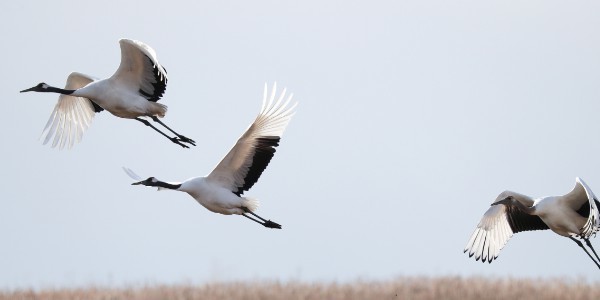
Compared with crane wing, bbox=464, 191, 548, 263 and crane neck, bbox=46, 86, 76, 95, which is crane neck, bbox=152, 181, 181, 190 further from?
crane wing, bbox=464, 191, 548, 263

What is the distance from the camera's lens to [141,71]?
14.2 m

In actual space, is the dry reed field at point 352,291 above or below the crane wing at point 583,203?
below

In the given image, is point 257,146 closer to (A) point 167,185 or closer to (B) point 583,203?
(A) point 167,185

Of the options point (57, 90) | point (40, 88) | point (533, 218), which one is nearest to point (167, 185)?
point (57, 90)

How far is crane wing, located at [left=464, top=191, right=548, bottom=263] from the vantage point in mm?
16766

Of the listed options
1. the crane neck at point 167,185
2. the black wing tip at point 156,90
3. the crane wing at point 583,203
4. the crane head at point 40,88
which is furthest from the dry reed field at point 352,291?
the crane head at point 40,88

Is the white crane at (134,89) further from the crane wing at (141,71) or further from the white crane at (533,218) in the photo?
the white crane at (533,218)

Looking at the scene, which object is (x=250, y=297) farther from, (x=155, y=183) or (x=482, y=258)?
(x=482, y=258)

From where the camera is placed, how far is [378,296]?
14273 millimetres

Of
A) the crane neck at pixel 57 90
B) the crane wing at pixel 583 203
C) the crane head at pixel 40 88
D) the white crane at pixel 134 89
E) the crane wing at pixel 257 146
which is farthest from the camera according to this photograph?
the crane head at pixel 40 88

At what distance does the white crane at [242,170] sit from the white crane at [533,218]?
3.91 m

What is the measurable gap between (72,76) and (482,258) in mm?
6544

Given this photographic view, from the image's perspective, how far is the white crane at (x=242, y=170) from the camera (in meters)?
12.9

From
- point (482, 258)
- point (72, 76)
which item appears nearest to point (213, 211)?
point (72, 76)
